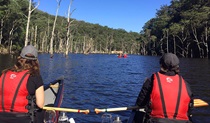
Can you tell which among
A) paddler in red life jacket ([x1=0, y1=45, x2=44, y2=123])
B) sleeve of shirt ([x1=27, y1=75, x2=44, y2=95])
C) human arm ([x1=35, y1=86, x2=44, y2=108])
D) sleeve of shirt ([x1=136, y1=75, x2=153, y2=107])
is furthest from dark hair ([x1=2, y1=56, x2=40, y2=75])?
sleeve of shirt ([x1=136, y1=75, x2=153, y2=107])

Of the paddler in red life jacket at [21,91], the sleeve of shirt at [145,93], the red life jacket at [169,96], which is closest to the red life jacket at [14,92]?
the paddler in red life jacket at [21,91]

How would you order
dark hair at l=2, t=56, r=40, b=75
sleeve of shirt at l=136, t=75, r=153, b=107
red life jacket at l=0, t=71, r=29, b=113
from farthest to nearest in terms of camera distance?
sleeve of shirt at l=136, t=75, r=153, b=107, dark hair at l=2, t=56, r=40, b=75, red life jacket at l=0, t=71, r=29, b=113

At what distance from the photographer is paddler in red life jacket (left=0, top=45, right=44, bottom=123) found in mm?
4238

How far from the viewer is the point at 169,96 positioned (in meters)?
4.52

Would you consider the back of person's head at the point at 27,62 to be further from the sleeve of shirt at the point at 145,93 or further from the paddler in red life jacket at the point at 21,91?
the sleeve of shirt at the point at 145,93

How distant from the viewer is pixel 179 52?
96.5 metres

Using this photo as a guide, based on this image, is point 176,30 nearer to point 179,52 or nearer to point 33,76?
point 179,52

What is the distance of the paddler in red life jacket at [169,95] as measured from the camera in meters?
4.53

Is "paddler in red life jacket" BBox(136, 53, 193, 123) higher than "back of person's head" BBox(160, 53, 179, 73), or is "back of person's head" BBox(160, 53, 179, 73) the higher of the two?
"back of person's head" BBox(160, 53, 179, 73)

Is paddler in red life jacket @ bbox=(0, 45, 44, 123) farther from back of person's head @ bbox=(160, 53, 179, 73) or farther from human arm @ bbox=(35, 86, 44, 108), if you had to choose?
back of person's head @ bbox=(160, 53, 179, 73)

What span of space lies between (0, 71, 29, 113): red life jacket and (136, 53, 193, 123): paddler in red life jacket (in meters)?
2.20

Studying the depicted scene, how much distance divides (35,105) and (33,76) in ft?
1.78

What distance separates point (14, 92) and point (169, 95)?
2637 mm

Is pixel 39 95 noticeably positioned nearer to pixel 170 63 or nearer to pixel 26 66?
pixel 26 66
